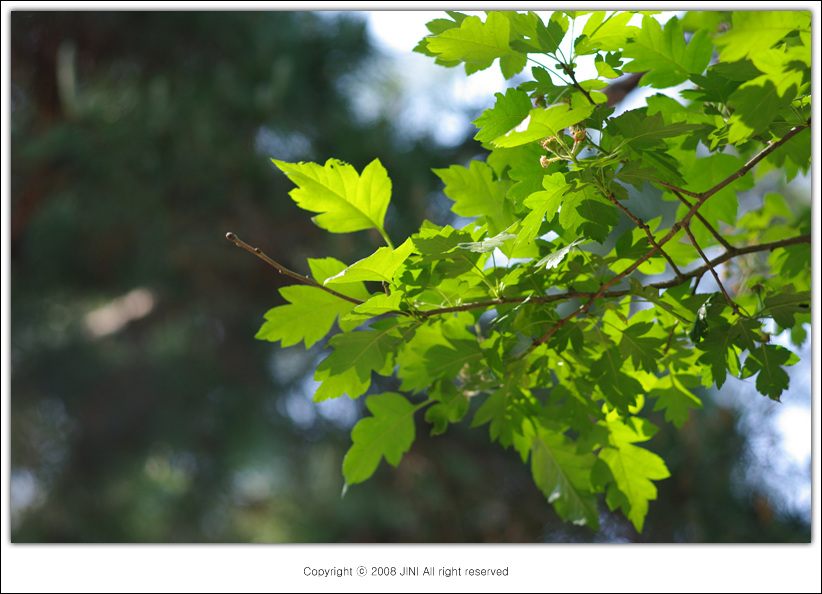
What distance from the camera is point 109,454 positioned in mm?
1141

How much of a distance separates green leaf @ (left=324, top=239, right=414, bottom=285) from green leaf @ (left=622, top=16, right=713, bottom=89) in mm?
103

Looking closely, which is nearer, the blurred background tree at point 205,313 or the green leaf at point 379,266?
the green leaf at point 379,266

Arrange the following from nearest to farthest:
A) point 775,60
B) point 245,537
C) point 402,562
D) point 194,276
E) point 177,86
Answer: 1. point 775,60
2. point 402,562
3. point 177,86
4. point 194,276
5. point 245,537

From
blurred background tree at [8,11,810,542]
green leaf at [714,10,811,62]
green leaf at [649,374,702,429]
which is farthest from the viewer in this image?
blurred background tree at [8,11,810,542]

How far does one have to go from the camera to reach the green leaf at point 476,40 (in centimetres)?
18

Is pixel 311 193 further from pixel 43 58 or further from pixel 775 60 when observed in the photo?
pixel 43 58

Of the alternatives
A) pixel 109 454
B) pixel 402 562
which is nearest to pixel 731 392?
pixel 402 562

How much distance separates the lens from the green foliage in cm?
17

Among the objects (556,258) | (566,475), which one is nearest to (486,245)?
(556,258)

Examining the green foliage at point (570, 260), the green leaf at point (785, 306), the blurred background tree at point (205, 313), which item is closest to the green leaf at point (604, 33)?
the green foliage at point (570, 260)

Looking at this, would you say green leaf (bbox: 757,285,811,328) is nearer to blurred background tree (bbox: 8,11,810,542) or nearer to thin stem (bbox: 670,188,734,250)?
thin stem (bbox: 670,188,734,250)

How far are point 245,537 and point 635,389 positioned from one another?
4.04 ft

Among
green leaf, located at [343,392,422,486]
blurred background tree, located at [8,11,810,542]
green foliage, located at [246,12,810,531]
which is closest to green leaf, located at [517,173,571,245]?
green foliage, located at [246,12,810,531]

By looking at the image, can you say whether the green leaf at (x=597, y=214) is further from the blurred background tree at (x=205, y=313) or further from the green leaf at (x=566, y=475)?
the blurred background tree at (x=205, y=313)
